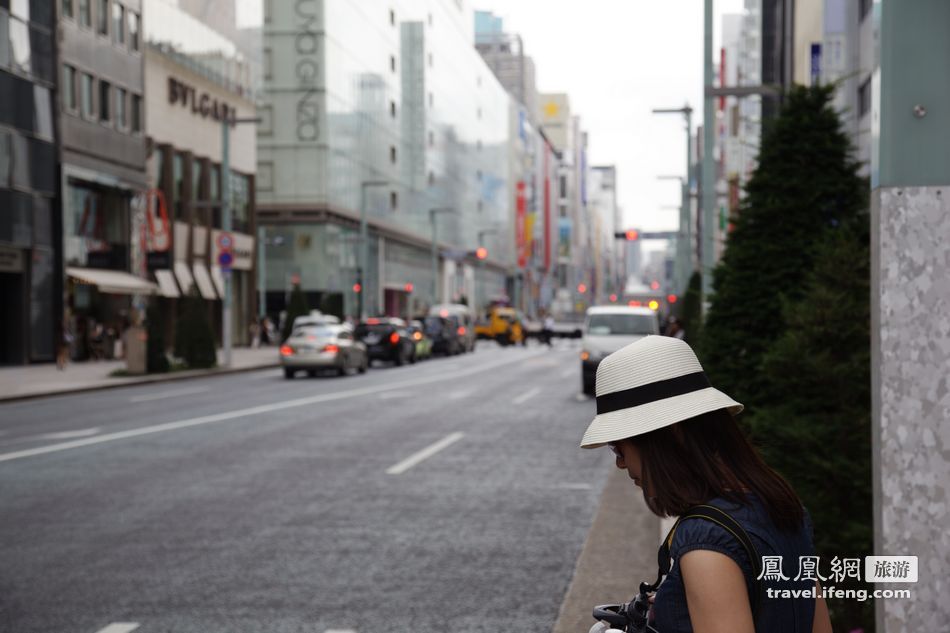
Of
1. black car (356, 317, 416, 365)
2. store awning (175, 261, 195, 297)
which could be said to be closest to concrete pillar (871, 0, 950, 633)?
black car (356, 317, 416, 365)

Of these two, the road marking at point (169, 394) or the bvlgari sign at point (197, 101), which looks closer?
the road marking at point (169, 394)

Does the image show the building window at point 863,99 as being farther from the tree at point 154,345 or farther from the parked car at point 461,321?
the parked car at point 461,321

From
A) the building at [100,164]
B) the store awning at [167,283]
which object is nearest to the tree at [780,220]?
the building at [100,164]

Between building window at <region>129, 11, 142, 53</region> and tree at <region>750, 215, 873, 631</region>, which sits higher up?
building window at <region>129, 11, 142, 53</region>

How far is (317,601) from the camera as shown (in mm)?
7020

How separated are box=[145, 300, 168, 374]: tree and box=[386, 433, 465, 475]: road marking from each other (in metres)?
18.6

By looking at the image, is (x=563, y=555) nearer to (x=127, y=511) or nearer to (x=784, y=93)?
(x=127, y=511)

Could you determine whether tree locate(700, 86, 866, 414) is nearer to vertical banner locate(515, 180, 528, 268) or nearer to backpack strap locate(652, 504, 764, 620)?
backpack strap locate(652, 504, 764, 620)

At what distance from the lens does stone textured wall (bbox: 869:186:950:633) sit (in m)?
3.60

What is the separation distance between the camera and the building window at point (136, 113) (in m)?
47.2

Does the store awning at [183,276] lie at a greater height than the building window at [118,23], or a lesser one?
lesser

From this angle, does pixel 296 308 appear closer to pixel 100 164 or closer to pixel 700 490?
pixel 100 164

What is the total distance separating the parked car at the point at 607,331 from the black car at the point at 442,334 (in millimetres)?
23364

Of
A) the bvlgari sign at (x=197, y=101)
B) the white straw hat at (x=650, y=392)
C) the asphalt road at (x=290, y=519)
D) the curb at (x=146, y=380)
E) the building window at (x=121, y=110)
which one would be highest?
the bvlgari sign at (x=197, y=101)
